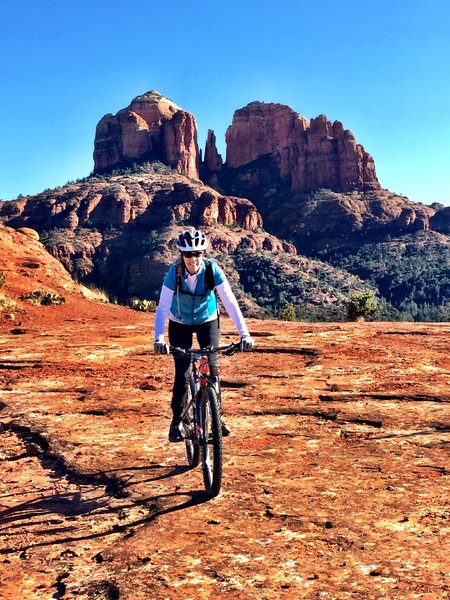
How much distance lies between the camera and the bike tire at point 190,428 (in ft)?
17.0

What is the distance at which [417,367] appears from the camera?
9.74 meters

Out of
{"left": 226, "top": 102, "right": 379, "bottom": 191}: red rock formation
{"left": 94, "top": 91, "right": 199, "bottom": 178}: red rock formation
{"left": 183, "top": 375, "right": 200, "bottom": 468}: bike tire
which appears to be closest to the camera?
{"left": 183, "top": 375, "right": 200, "bottom": 468}: bike tire

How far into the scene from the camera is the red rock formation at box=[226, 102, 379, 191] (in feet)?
445

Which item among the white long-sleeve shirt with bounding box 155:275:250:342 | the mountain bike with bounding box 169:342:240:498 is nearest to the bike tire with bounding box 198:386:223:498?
the mountain bike with bounding box 169:342:240:498

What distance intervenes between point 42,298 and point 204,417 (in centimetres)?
1524

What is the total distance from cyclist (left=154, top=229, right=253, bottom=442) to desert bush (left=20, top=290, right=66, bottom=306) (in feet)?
47.0

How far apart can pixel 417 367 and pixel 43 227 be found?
98765 millimetres

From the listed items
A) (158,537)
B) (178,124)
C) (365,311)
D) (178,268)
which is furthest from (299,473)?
(178,124)

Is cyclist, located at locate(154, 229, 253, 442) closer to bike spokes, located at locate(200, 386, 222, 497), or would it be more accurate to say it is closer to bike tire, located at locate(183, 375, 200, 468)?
bike tire, located at locate(183, 375, 200, 468)

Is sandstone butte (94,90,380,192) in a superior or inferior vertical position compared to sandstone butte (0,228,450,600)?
superior

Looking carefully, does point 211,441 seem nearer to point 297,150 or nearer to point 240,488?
point 240,488

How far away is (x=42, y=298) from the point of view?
18656mm

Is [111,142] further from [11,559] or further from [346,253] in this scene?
[11,559]

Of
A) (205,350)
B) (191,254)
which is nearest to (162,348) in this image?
(205,350)
